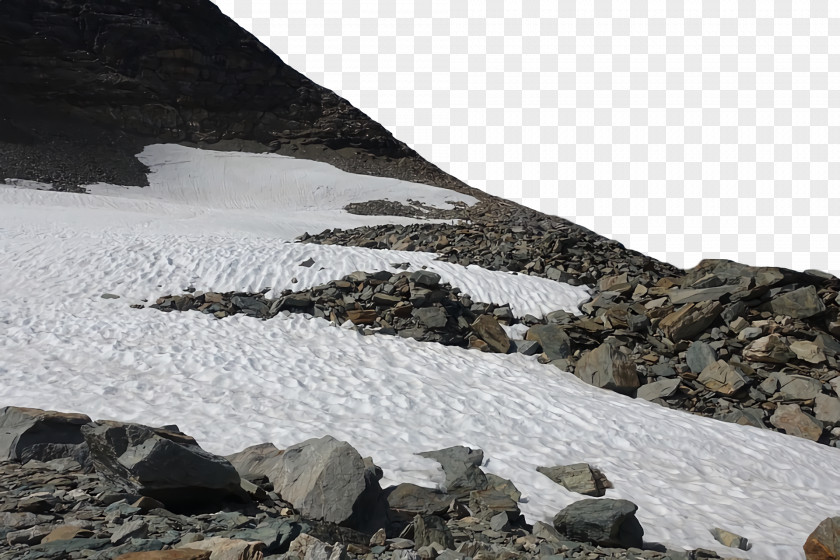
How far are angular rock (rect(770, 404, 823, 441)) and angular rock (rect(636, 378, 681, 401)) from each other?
1.72m

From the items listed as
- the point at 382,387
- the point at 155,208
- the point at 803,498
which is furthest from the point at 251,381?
the point at 155,208

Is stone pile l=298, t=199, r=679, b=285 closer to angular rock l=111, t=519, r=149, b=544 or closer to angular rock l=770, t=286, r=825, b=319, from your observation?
angular rock l=770, t=286, r=825, b=319

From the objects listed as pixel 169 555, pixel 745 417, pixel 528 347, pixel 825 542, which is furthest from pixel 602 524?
pixel 528 347

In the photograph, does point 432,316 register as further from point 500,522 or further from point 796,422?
point 500,522

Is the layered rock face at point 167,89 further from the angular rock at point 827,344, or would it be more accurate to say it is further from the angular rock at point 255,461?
the angular rock at point 827,344

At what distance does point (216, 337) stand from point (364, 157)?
181ft

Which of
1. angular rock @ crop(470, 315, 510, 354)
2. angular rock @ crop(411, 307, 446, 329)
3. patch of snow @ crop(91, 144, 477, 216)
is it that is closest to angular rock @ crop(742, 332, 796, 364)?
angular rock @ crop(470, 315, 510, 354)

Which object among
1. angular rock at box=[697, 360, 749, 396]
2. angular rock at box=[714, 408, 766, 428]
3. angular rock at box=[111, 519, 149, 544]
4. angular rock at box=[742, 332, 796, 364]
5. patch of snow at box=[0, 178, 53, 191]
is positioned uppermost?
angular rock at box=[742, 332, 796, 364]

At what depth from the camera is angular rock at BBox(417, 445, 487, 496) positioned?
6016 millimetres

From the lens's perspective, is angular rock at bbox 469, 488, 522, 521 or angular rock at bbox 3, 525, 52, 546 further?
angular rock at bbox 469, 488, 522, 521

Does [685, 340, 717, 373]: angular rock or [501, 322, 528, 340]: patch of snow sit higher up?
[685, 340, 717, 373]: angular rock

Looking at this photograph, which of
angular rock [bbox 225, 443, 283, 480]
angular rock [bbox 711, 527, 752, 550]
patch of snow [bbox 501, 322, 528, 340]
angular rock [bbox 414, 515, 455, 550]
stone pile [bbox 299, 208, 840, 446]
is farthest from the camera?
patch of snow [bbox 501, 322, 528, 340]

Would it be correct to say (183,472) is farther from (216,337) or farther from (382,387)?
(216,337)

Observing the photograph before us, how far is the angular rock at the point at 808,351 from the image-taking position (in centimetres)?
1163
